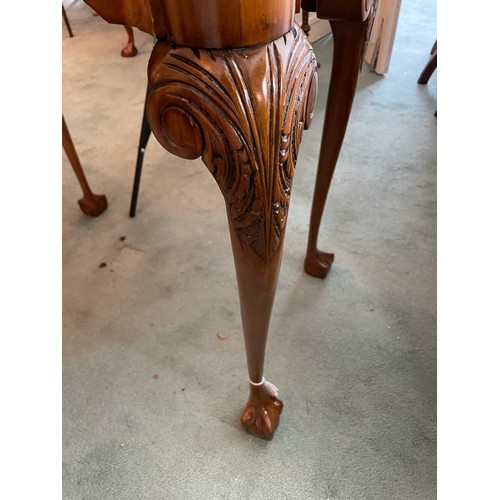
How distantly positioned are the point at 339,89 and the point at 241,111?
1.29 feet

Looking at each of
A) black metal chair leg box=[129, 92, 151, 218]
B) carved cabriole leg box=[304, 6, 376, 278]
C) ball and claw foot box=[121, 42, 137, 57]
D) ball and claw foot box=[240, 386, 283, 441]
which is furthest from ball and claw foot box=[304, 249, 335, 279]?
ball and claw foot box=[121, 42, 137, 57]

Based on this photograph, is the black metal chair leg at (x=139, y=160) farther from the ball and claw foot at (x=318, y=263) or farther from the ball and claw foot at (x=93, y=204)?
the ball and claw foot at (x=318, y=263)

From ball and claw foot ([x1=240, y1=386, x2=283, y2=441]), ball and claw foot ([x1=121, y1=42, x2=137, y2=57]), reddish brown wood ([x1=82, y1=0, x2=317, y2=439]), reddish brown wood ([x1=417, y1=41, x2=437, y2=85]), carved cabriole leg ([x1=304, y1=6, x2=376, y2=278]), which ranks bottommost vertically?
ball and claw foot ([x1=240, y1=386, x2=283, y2=441])

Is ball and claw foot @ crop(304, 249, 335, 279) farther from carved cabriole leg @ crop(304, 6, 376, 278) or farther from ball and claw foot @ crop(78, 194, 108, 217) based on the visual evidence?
ball and claw foot @ crop(78, 194, 108, 217)

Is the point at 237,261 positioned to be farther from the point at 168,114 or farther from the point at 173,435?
the point at 173,435

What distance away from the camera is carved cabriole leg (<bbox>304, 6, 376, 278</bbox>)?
610 mm

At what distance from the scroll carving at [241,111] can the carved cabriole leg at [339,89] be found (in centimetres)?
27

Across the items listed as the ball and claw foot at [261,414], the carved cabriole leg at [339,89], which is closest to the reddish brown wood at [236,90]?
the carved cabriole leg at [339,89]

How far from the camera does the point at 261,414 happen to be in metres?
0.69

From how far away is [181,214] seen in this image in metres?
1.14

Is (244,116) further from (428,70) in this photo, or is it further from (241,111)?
(428,70)

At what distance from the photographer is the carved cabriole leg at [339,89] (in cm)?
61

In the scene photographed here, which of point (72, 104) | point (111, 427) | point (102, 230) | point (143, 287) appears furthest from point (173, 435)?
point (72, 104)

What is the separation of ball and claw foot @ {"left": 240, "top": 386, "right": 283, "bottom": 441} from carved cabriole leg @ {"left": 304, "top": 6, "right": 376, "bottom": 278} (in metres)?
0.35
